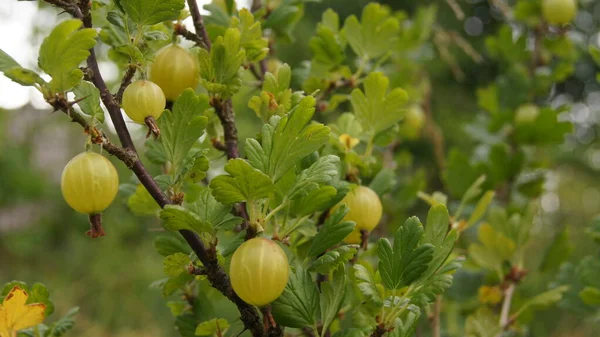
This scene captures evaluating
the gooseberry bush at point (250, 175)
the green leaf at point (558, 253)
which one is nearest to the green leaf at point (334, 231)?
the gooseberry bush at point (250, 175)

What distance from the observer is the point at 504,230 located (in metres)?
0.73

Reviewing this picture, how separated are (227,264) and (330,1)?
3.17 meters

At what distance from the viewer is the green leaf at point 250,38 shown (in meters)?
0.50

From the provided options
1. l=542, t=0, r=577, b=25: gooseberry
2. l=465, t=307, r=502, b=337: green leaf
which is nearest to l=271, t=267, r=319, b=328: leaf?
l=465, t=307, r=502, b=337: green leaf

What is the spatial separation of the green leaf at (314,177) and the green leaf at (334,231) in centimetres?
4

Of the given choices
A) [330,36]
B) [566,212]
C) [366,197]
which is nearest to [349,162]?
[366,197]

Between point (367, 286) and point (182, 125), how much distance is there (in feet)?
0.60

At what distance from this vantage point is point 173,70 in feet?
1.56

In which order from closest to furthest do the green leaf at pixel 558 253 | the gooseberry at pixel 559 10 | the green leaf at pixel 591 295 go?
the green leaf at pixel 591 295 → the green leaf at pixel 558 253 → the gooseberry at pixel 559 10

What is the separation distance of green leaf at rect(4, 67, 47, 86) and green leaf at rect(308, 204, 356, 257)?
222mm

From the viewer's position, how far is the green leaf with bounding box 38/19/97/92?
0.36 meters

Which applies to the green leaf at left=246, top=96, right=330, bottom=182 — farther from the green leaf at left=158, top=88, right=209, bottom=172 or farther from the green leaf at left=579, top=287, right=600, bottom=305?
the green leaf at left=579, top=287, right=600, bottom=305

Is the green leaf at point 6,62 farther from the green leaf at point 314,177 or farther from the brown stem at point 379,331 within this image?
the brown stem at point 379,331

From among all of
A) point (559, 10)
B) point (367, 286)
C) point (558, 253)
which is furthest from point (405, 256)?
point (559, 10)
